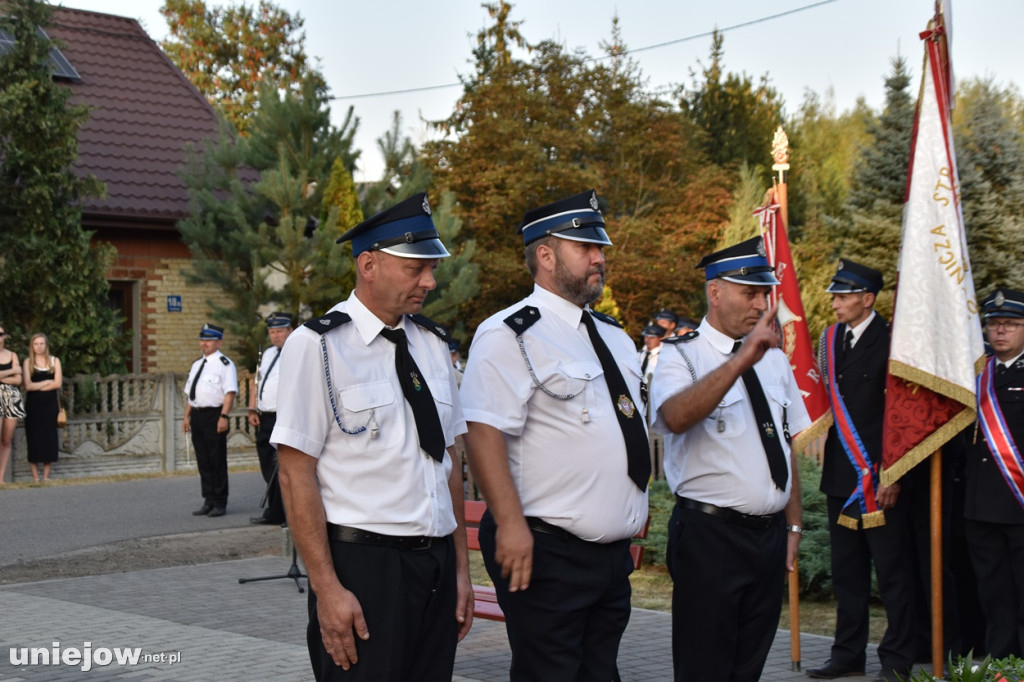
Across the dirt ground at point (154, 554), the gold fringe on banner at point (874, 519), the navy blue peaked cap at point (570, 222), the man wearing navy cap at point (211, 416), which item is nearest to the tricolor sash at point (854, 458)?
the gold fringe on banner at point (874, 519)

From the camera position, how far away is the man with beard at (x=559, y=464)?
4176mm

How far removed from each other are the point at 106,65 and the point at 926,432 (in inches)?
828

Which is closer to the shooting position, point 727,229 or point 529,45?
point 727,229

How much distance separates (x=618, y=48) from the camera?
30.3 meters

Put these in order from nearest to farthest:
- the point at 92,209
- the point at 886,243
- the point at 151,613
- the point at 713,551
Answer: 1. the point at 713,551
2. the point at 151,613
3. the point at 92,209
4. the point at 886,243

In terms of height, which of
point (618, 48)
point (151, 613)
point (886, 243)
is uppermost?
point (618, 48)

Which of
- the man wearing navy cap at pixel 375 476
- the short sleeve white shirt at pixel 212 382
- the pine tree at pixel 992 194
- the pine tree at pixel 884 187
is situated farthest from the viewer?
the pine tree at pixel 884 187

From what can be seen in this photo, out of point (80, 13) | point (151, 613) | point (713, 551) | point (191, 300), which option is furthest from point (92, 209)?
point (713, 551)

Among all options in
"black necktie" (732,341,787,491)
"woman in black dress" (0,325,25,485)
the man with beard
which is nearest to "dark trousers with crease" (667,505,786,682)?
"black necktie" (732,341,787,491)

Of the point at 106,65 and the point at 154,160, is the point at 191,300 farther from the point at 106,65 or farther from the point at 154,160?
the point at 106,65

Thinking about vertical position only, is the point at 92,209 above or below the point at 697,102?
below

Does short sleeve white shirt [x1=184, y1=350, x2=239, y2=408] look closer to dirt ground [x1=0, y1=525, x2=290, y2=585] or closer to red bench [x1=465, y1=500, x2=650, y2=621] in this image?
dirt ground [x1=0, y1=525, x2=290, y2=585]

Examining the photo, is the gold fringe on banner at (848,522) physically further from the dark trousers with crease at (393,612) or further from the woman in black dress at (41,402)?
the woman in black dress at (41,402)

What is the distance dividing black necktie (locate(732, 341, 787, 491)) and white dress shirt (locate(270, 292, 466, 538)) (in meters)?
1.71
